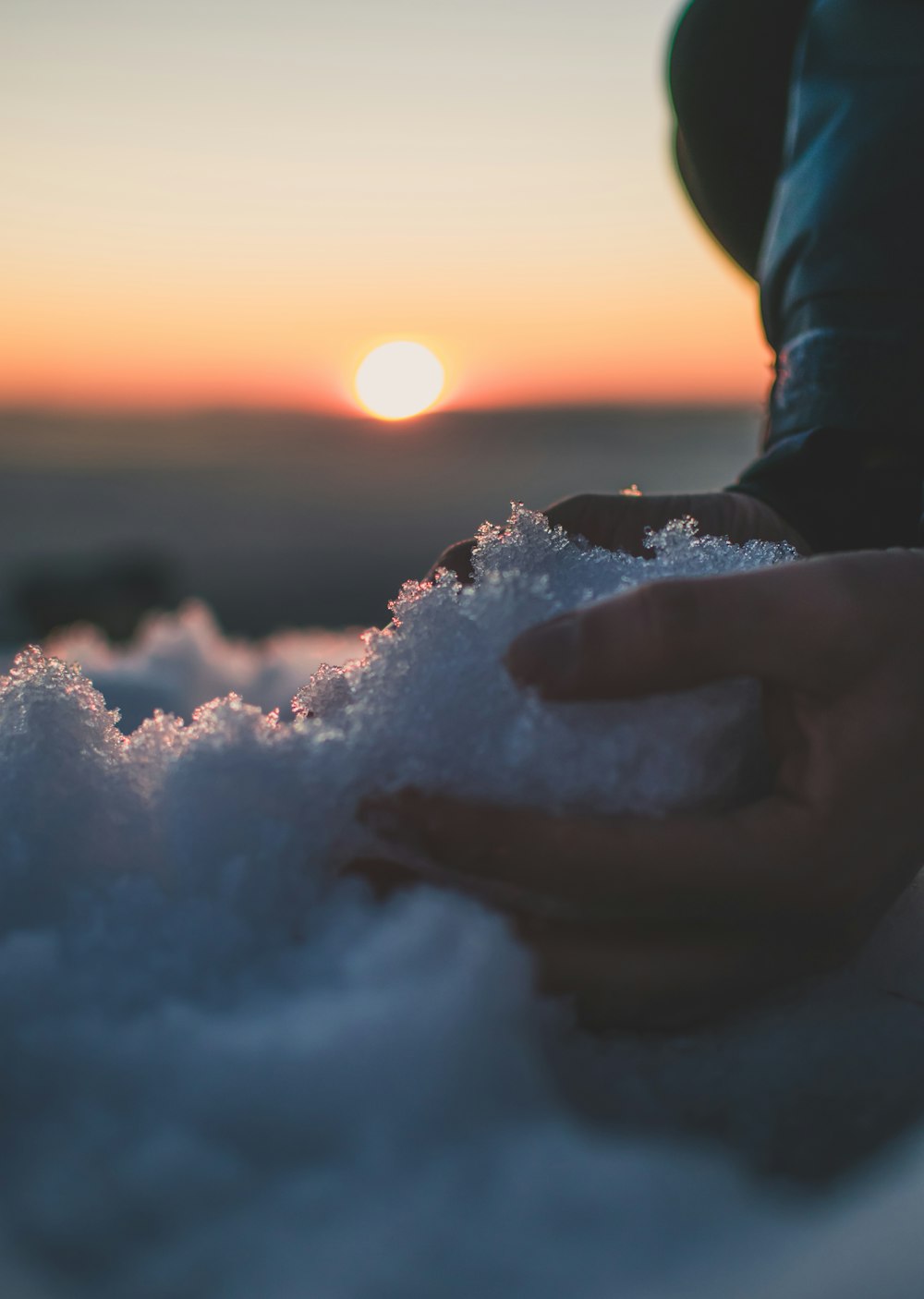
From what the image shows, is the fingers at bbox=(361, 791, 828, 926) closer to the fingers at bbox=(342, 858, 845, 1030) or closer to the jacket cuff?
the fingers at bbox=(342, 858, 845, 1030)

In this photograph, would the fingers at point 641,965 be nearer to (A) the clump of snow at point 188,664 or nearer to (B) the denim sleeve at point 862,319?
(B) the denim sleeve at point 862,319

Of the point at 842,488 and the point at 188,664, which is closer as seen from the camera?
Result: the point at 842,488

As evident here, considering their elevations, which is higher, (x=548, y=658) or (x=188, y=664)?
(x=188, y=664)

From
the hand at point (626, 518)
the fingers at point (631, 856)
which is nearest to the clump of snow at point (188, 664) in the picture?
the hand at point (626, 518)

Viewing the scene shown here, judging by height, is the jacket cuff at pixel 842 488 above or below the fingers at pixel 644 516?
above

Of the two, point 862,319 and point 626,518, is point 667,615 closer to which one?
point 626,518

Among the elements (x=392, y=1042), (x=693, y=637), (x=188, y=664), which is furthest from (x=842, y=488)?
(x=188, y=664)

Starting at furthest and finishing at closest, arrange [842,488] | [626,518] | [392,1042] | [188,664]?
[188,664] < [842,488] < [626,518] < [392,1042]
